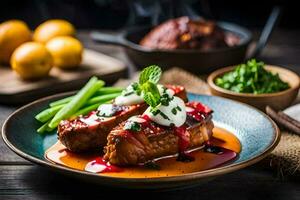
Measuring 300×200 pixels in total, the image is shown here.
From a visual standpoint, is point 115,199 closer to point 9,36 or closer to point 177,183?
point 177,183

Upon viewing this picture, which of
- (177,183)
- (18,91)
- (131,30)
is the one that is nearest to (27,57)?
(18,91)

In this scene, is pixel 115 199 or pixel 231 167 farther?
pixel 115 199

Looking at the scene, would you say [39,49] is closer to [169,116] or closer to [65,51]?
[65,51]

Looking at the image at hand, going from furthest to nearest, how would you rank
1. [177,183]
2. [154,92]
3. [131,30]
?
[131,30] → [154,92] → [177,183]

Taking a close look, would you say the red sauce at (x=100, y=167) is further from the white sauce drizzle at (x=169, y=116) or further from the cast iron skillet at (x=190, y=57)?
the cast iron skillet at (x=190, y=57)

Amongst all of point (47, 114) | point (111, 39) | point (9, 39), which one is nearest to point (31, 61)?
point (9, 39)

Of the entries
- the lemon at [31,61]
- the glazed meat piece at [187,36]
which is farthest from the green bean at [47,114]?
the glazed meat piece at [187,36]
